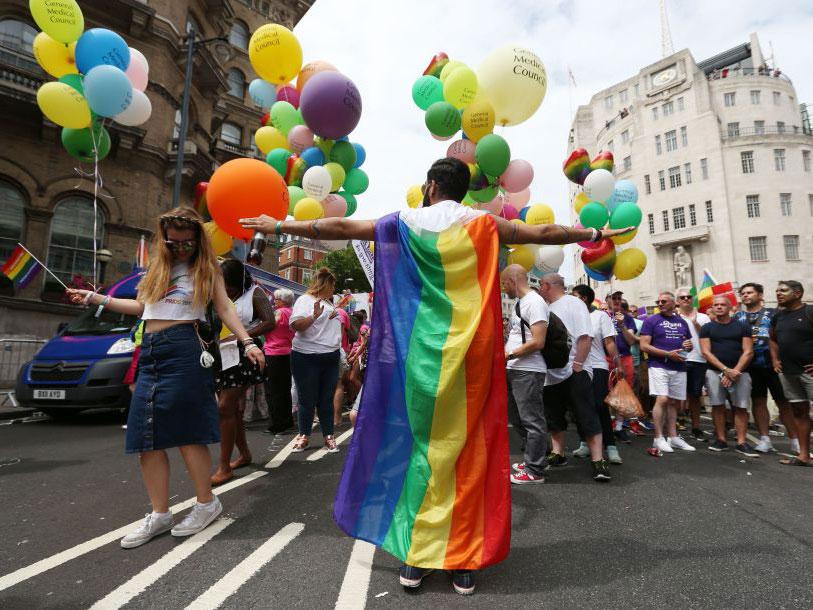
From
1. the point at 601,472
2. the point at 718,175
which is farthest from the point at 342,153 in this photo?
the point at 718,175

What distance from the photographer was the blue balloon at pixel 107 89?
570 cm

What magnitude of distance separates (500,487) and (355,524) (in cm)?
73

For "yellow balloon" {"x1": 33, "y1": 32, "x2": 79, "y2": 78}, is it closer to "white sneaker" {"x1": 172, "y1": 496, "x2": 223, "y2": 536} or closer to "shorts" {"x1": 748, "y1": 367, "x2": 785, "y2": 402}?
"white sneaker" {"x1": 172, "y1": 496, "x2": 223, "y2": 536}

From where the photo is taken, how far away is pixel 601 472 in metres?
3.97

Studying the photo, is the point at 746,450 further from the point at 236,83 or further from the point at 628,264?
the point at 236,83

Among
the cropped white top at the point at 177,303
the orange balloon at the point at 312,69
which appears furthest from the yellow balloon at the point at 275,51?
the cropped white top at the point at 177,303

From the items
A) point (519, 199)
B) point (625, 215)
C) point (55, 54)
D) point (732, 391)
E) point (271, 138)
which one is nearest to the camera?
point (732, 391)

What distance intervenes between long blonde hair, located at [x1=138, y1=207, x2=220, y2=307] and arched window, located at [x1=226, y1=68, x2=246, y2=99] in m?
26.4

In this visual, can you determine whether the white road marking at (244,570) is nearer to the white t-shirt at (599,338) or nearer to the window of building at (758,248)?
the white t-shirt at (599,338)

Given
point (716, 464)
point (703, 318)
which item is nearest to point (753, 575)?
point (716, 464)

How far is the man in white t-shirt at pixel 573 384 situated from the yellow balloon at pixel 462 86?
3.57m

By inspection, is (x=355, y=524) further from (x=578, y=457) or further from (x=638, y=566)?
(x=578, y=457)

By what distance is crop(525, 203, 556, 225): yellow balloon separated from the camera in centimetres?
801

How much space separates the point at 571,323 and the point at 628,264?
4066 mm
